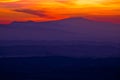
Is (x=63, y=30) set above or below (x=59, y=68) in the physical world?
above

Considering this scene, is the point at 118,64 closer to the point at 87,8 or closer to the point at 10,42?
the point at 87,8

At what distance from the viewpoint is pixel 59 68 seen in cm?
411

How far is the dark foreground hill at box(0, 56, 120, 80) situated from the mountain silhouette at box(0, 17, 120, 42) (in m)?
0.33

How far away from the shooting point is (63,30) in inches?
163

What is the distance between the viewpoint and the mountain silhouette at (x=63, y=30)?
412 cm

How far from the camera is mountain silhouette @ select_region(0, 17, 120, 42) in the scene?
4117 millimetres

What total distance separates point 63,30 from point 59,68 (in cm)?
59

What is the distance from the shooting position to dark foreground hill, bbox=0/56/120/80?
4047mm

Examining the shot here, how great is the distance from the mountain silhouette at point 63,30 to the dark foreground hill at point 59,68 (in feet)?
1.07

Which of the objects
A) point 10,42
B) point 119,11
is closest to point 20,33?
point 10,42

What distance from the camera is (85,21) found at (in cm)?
415

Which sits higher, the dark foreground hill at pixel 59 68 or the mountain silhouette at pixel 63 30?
the mountain silhouette at pixel 63 30

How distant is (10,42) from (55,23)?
755 mm

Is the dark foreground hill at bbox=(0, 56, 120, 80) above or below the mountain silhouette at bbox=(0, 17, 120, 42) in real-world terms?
below
